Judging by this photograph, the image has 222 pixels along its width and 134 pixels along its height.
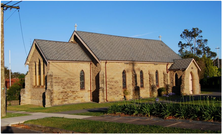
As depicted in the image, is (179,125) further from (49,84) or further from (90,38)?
(90,38)

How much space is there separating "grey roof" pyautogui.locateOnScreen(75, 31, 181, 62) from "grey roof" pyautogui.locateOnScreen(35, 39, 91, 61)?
1514mm

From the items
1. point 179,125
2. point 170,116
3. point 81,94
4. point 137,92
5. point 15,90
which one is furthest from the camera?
point 15,90

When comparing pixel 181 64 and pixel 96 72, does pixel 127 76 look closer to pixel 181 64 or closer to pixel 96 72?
pixel 96 72

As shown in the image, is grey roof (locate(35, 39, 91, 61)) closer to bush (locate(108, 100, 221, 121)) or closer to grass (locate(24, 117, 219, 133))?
bush (locate(108, 100, 221, 121))

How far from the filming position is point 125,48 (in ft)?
123

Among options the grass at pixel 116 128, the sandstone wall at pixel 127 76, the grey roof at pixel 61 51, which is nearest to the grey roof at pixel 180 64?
the sandstone wall at pixel 127 76

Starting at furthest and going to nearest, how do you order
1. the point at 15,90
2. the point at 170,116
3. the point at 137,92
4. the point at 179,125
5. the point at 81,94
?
the point at 15,90, the point at 137,92, the point at 81,94, the point at 170,116, the point at 179,125

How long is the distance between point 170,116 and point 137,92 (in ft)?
65.0

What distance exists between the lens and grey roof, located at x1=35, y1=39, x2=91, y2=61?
98.6ft

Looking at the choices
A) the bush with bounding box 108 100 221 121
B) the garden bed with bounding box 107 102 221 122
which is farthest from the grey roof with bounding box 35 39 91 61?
the bush with bounding box 108 100 221 121

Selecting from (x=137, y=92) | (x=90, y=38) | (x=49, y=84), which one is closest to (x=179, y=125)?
(x=49, y=84)

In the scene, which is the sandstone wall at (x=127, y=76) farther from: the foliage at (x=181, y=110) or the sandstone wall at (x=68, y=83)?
the foliage at (x=181, y=110)

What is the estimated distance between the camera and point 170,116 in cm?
1491

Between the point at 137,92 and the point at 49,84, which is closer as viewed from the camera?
the point at 49,84
